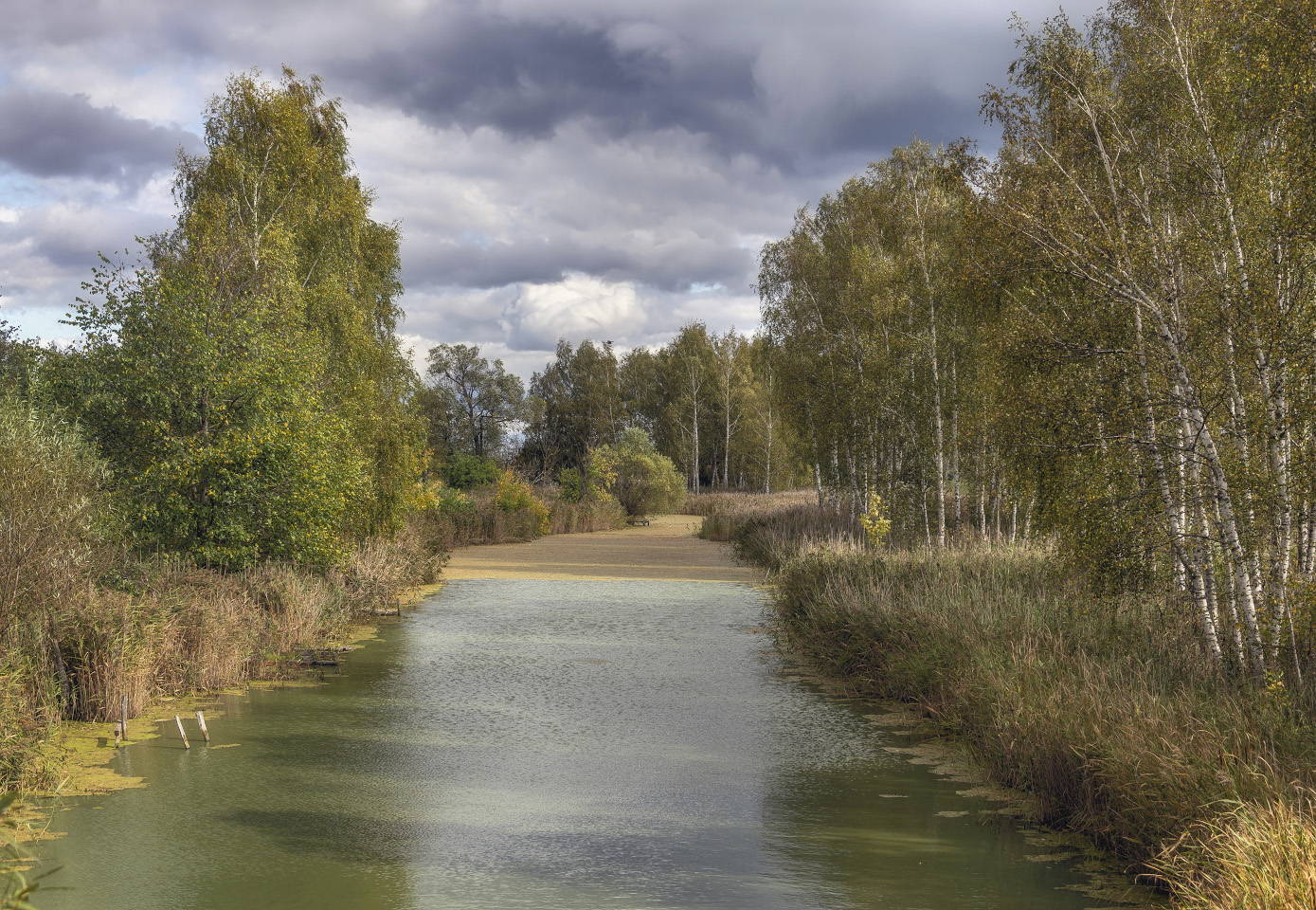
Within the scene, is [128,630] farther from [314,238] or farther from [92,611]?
[314,238]

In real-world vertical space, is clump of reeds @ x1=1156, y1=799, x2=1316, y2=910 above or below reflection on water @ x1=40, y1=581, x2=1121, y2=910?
above

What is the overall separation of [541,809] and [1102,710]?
13.0ft

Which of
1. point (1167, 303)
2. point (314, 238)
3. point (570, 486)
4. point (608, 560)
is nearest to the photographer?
point (1167, 303)

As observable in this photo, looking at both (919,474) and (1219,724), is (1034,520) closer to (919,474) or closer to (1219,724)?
(1219,724)

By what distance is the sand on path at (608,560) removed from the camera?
78.4 feet

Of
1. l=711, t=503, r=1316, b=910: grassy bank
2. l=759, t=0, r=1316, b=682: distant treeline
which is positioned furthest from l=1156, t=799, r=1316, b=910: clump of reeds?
l=759, t=0, r=1316, b=682: distant treeline

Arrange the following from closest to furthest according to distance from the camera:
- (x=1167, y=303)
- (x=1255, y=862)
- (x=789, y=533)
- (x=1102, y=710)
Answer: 1. (x=1255, y=862)
2. (x=1102, y=710)
3. (x=1167, y=303)
4. (x=789, y=533)

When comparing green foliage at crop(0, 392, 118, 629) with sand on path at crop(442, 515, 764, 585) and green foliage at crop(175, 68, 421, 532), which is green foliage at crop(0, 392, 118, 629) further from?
sand on path at crop(442, 515, 764, 585)

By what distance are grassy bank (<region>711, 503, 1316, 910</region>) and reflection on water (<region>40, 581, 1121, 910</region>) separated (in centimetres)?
60

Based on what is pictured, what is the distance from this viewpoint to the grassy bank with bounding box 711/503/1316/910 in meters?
4.97

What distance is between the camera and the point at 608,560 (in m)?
27.9

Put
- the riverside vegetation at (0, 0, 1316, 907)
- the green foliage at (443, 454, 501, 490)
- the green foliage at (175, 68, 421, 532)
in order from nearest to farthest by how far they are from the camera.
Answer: the riverside vegetation at (0, 0, 1316, 907)
the green foliage at (175, 68, 421, 532)
the green foliage at (443, 454, 501, 490)

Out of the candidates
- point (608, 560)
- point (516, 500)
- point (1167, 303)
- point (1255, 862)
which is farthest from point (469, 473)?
point (1255, 862)

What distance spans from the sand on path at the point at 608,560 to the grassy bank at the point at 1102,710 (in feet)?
35.7
